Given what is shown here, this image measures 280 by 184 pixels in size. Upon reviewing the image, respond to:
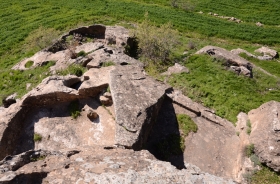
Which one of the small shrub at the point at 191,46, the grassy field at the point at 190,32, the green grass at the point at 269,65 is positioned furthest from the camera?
the small shrub at the point at 191,46

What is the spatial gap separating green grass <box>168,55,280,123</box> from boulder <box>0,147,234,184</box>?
365 inches

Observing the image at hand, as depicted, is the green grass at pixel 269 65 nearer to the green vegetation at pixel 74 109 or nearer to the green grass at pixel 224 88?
the green grass at pixel 224 88

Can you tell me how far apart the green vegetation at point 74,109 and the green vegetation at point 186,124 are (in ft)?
20.7

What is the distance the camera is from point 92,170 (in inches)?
396

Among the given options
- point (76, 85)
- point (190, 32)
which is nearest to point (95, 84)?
point (76, 85)

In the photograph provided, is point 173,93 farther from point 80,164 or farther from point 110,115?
point 80,164

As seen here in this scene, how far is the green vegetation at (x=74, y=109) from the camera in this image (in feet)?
54.5

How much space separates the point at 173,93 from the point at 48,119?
27.4ft

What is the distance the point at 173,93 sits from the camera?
61.6 ft

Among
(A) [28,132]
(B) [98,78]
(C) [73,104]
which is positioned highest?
(B) [98,78]

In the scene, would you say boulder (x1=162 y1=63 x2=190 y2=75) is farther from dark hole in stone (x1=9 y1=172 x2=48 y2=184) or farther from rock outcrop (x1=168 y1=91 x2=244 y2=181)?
dark hole in stone (x1=9 y1=172 x2=48 y2=184)

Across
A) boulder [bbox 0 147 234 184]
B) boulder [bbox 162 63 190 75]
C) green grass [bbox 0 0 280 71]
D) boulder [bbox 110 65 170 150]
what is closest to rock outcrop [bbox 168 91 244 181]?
boulder [bbox 110 65 170 150]

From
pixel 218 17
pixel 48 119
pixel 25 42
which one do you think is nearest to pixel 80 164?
pixel 48 119

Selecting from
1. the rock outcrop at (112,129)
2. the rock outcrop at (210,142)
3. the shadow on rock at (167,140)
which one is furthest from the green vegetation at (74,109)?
the rock outcrop at (210,142)
